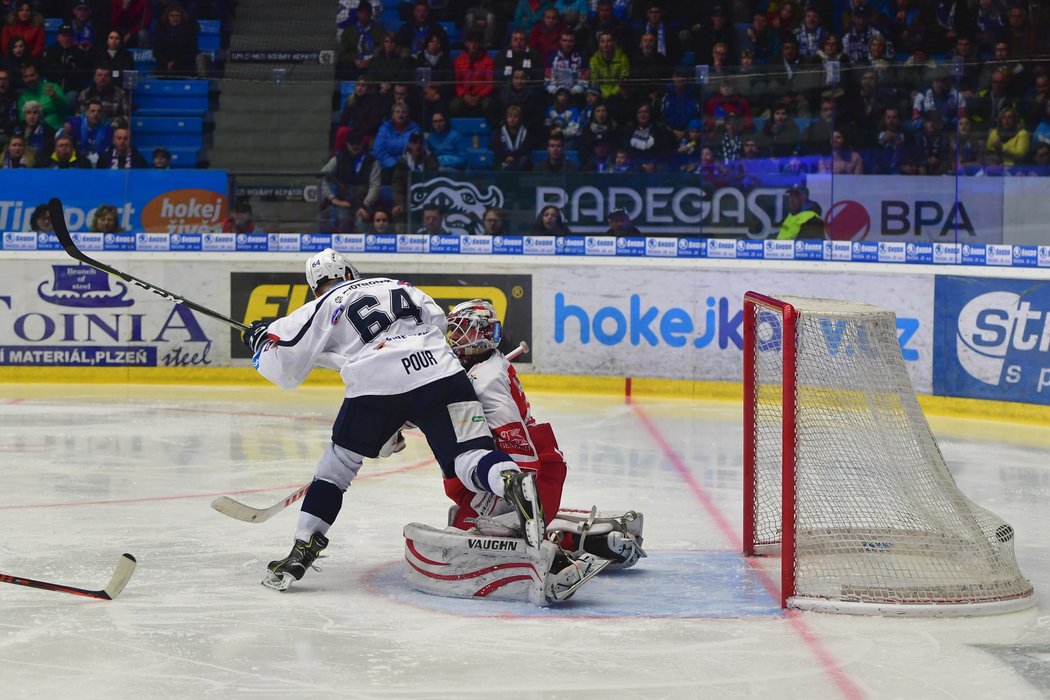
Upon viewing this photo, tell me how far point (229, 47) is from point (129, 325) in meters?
2.54

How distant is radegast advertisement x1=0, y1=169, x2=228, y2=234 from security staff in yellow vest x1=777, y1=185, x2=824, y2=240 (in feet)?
14.3

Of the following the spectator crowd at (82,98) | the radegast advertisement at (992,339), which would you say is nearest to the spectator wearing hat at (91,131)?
the spectator crowd at (82,98)

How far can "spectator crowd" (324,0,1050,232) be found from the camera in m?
10.5

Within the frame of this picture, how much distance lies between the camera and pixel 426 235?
38.0ft

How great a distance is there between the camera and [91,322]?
462 inches

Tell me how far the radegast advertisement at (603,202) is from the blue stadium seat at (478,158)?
11cm

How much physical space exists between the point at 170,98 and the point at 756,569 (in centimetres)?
768

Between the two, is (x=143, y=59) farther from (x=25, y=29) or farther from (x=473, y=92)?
(x=473, y=92)

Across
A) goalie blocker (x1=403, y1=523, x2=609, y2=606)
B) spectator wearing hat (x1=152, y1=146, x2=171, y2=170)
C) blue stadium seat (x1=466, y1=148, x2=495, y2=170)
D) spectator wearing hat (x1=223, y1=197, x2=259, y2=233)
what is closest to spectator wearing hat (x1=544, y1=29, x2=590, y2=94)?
blue stadium seat (x1=466, y1=148, x2=495, y2=170)

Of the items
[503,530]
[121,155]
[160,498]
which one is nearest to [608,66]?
[121,155]

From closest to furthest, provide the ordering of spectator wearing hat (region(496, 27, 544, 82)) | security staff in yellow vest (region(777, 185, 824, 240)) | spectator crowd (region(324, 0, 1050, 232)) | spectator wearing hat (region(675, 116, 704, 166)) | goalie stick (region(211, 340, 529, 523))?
goalie stick (region(211, 340, 529, 523))
spectator crowd (region(324, 0, 1050, 232))
security staff in yellow vest (region(777, 185, 824, 240))
spectator wearing hat (region(675, 116, 704, 166))
spectator wearing hat (region(496, 27, 544, 82))

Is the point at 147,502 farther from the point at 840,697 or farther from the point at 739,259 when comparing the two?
the point at 739,259

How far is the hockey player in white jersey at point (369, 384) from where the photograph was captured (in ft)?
17.8

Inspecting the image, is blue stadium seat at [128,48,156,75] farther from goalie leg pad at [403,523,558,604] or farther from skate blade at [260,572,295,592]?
goalie leg pad at [403,523,558,604]
